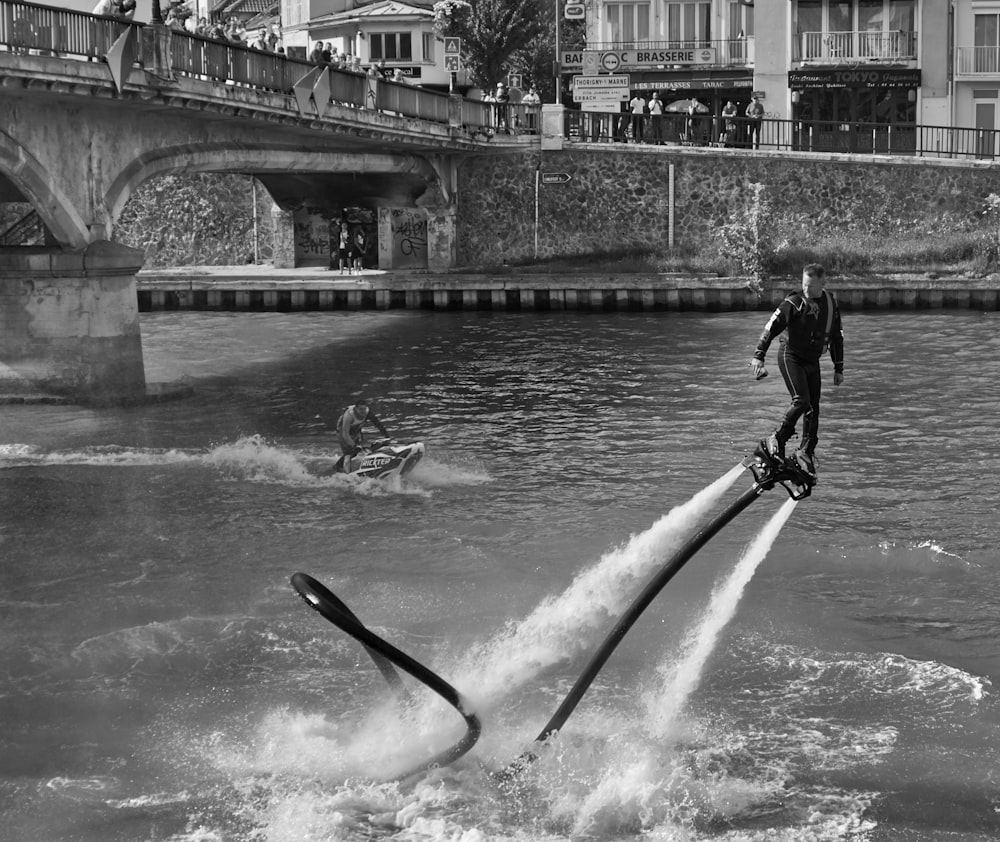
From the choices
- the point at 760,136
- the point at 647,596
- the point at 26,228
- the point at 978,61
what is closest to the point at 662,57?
the point at 760,136

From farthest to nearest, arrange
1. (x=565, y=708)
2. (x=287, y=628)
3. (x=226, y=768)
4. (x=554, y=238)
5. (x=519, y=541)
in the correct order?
(x=554, y=238) → (x=519, y=541) → (x=287, y=628) → (x=226, y=768) → (x=565, y=708)

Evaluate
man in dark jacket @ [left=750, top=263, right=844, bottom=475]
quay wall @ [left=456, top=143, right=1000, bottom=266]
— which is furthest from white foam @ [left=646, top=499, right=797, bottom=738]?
quay wall @ [left=456, top=143, right=1000, bottom=266]

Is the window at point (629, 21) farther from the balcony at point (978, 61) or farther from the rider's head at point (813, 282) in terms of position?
the rider's head at point (813, 282)

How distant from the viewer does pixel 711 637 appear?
61.6ft

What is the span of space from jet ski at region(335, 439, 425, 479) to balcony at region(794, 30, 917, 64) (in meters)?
45.2

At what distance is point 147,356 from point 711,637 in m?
28.0

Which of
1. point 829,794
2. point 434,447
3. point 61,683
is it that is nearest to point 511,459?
point 434,447

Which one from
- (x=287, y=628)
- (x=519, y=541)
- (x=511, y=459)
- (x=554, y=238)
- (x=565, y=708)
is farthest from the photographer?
(x=554, y=238)

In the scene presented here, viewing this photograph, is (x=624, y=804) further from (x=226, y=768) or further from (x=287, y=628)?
(x=287, y=628)

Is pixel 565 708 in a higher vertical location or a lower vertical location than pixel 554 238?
lower

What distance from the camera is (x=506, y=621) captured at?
19797mm

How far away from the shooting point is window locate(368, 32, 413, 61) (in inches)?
3342

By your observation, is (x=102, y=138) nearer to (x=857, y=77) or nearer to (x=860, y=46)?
(x=857, y=77)

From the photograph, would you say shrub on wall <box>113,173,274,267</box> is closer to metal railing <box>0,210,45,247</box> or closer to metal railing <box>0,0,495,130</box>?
metal railing <box>0,0,495,130</box>
